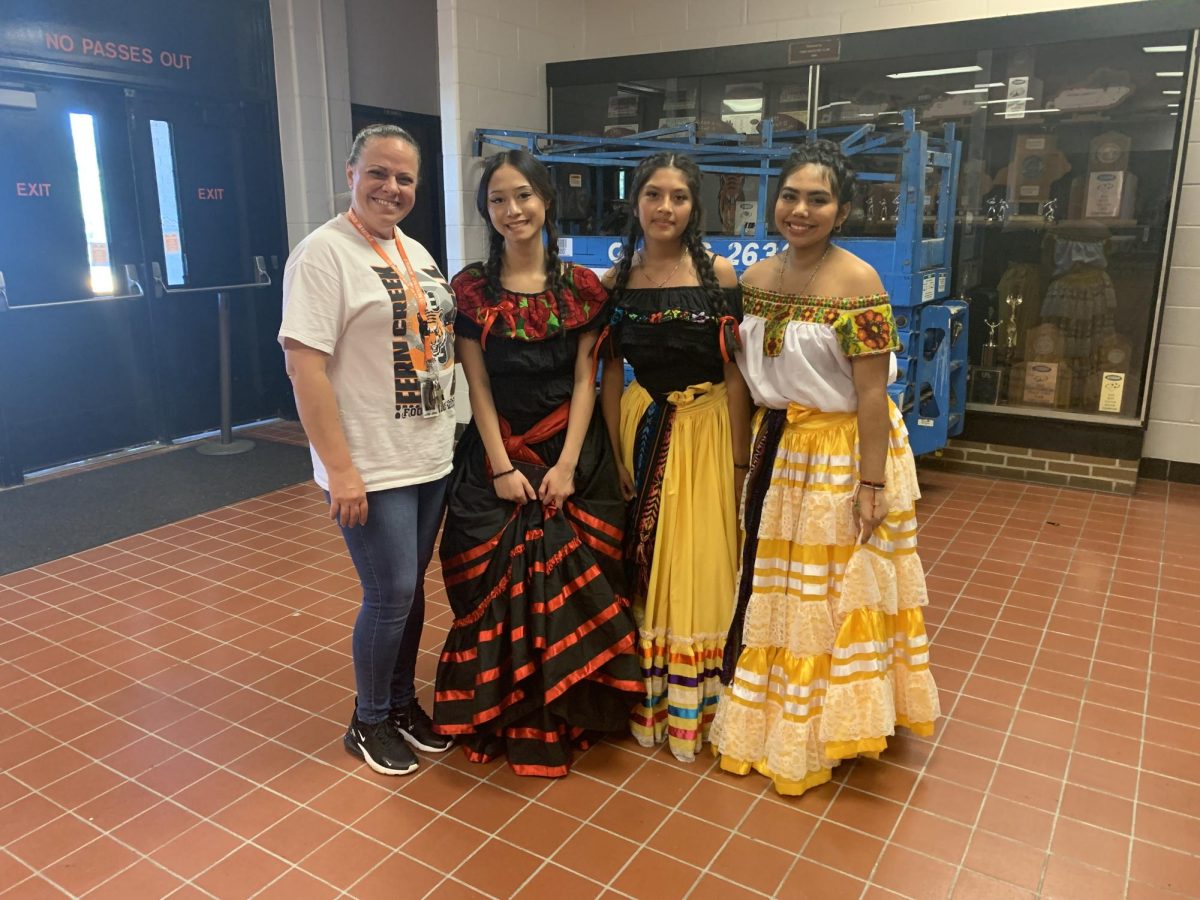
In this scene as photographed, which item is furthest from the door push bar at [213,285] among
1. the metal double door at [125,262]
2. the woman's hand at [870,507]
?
the woman's hand at [870,507]

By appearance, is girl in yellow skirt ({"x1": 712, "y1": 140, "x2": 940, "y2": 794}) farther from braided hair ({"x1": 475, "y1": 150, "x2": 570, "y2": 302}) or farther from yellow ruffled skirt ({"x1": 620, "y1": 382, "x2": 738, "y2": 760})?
braided hair ({"x1": 475, "y1": 150, "x2": 570, "y2": 302})

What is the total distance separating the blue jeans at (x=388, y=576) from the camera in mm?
2143

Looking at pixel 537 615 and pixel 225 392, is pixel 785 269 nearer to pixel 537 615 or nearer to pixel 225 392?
pixel 537 615

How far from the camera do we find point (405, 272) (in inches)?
83.1

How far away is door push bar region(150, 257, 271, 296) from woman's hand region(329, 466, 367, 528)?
4.05 metres

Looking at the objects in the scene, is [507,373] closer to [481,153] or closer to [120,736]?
[120,736]

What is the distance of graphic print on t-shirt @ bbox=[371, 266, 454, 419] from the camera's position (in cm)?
205

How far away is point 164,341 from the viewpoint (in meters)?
5.61

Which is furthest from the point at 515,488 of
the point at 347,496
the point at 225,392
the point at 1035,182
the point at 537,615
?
the point at 1035,182

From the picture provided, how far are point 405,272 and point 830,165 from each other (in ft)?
3.32

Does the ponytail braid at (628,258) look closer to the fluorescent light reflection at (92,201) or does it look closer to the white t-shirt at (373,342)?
the white t-shirt at (373,342)

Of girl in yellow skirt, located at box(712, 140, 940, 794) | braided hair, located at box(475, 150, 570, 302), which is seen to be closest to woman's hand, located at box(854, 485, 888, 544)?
girl in yellow skirt, located at box(712, 140, 940, 794)

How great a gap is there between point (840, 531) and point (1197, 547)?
2.68 metres

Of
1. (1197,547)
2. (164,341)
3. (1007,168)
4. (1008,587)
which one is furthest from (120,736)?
(1007,168)
